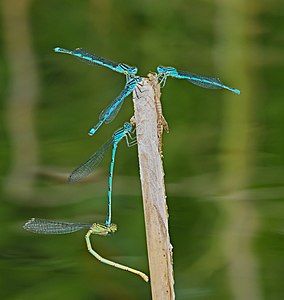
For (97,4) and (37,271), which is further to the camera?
(97,4)

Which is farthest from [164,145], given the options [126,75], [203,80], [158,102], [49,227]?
[158,102]

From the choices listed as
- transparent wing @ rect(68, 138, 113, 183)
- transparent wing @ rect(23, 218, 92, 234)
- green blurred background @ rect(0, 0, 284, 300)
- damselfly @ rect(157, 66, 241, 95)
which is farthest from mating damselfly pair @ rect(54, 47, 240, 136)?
green blurred background @ rect(0, 0, 284, 300)

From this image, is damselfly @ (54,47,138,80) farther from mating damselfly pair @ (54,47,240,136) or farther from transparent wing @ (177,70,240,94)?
transparent wing @ (177,70,240,94)

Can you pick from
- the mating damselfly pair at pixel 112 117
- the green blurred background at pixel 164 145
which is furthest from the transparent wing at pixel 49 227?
the green blurred background at pixel 164 145

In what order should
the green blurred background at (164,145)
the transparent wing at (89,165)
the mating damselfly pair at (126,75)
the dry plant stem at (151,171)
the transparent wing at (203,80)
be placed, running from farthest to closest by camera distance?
1. the green blurred background at (164,145)
2. the transparent wing at (89,165)
3. the transparent wing at (203,80)
4. the mating damselfly pair at (126,75)
5. the dry plant stem at (151,171)

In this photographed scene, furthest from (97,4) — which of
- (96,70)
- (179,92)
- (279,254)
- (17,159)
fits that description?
(279,254)

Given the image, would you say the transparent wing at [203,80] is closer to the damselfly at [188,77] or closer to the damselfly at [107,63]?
the damselfly at [188,77]

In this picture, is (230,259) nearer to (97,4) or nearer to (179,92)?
(179,92)
